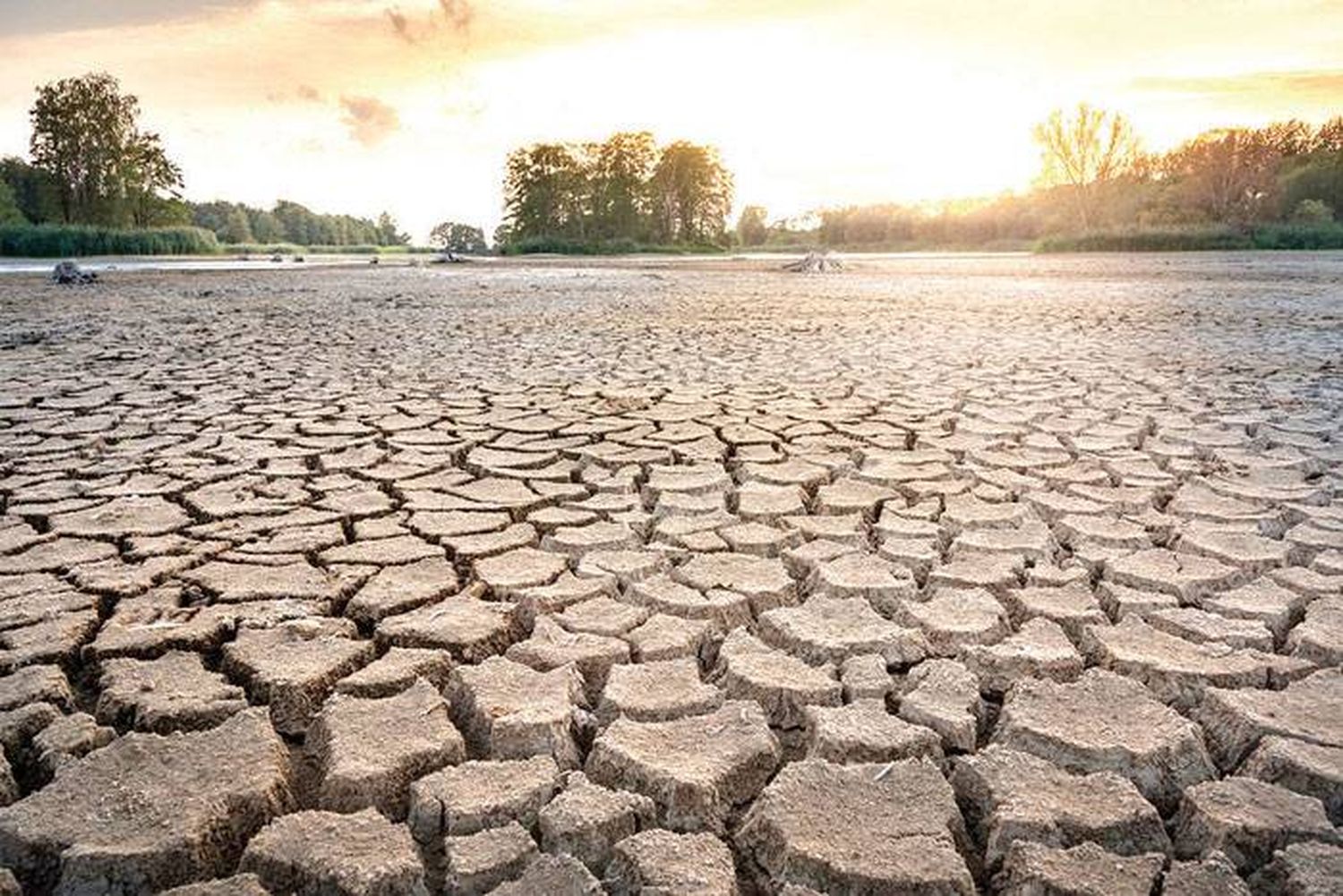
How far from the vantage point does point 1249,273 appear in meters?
15.5

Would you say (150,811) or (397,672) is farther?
(397,672)

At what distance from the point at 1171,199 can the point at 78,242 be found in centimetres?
3776

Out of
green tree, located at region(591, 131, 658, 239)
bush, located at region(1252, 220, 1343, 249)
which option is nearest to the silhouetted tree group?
green tree, located at region(591, 131, 658, 239)

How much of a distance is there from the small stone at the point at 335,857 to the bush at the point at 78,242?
30689 millimetres

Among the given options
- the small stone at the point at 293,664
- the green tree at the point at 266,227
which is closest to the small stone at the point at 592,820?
the small stone at the point at 293,664

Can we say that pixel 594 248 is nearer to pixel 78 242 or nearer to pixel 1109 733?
pixel 78 242

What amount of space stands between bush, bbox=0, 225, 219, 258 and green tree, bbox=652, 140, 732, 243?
2530 cm

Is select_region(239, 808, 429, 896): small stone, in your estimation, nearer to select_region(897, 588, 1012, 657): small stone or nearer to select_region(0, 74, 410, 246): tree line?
select_region(897, 588, 1012, 657): small stone

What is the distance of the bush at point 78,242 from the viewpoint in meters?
26.9

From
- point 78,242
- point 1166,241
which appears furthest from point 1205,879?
point 78,242

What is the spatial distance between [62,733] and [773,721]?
3.64 feet

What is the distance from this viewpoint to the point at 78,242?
1073 inches

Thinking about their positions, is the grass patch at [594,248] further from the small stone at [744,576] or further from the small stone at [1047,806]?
the small stone at [1047,806]

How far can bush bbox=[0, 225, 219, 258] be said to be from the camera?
26.9 m
